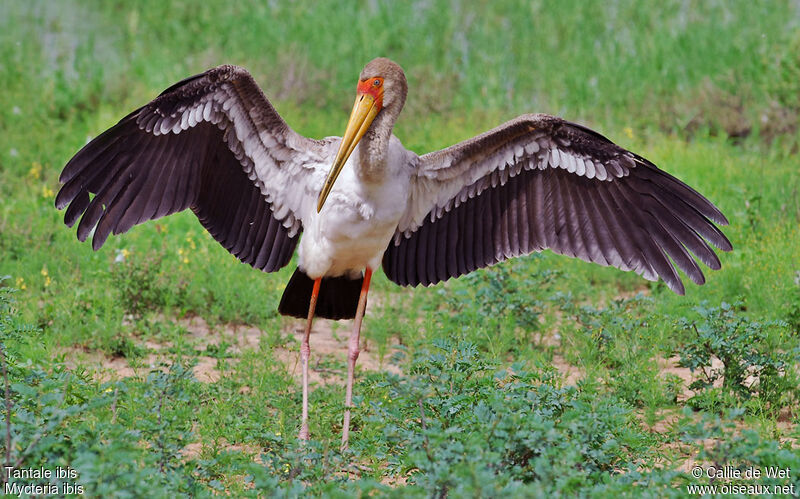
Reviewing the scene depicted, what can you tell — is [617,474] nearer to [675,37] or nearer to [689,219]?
[689,219]

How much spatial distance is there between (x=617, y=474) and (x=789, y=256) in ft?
10.7

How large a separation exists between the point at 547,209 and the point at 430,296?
1.66 metres

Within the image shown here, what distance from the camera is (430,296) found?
22.7 ft

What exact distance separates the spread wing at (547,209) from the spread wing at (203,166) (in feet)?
2.24

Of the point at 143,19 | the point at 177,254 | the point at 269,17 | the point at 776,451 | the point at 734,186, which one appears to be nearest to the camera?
the point at 776,451

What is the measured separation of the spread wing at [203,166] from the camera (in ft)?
16.6

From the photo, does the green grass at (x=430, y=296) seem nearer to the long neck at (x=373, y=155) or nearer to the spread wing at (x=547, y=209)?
the spread wing at (x=547, y=209)

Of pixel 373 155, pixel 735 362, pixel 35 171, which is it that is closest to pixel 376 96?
Answer: pixel 373 155

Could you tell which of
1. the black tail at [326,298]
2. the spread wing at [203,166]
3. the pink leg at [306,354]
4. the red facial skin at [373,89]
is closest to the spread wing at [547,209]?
the black tail at [326,298]

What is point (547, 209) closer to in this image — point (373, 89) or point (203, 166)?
point (373, 89)

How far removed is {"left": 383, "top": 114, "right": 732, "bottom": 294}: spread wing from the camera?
203 inches

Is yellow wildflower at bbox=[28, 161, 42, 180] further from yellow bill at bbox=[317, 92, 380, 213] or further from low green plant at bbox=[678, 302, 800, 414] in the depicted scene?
low green plant at bbox=[678, 302, 800, 414]

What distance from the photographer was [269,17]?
11.3 metres

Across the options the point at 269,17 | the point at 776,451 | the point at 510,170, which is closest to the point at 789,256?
the point at 510,170
